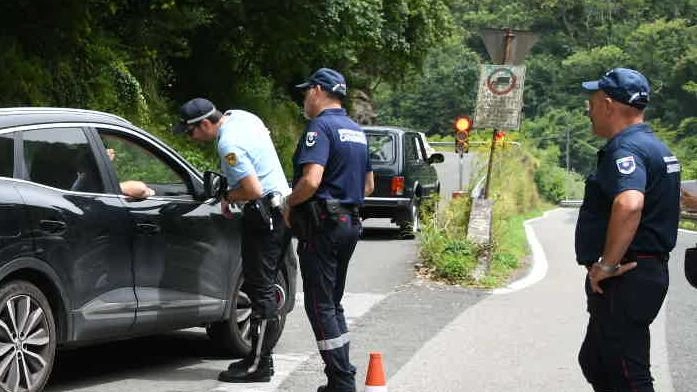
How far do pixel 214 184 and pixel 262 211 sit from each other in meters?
0.54

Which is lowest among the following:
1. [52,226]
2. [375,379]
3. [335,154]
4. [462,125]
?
[375,379]

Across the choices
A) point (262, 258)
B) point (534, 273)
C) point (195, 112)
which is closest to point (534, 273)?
point (534, 273)

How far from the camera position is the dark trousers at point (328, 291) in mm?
6465

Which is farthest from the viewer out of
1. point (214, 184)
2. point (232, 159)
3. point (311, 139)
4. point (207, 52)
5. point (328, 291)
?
point (207, 52)

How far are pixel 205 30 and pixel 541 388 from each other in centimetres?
2113

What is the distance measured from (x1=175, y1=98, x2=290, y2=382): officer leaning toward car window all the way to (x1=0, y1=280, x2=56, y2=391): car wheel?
132 centimetres

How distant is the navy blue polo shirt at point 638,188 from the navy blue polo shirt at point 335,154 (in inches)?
69.3

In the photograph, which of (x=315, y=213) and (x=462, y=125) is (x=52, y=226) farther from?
(x=462, y=125)

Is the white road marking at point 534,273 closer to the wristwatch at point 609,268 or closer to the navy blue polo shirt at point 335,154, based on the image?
the navy blue polo shirt at point 335,154

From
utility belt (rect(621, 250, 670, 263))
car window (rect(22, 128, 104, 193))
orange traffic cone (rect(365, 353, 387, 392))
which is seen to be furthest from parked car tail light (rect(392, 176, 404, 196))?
utility belt (rect(621, 250, 670, 263))

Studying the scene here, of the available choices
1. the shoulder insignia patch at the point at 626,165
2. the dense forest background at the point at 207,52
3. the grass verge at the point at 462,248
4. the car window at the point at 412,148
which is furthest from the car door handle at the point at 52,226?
the car window at the point at 412,148

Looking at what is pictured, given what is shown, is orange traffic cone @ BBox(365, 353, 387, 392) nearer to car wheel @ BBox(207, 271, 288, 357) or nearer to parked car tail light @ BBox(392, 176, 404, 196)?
car wheel @ BBox(207, 271, 288, 357)

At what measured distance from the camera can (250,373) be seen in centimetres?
721

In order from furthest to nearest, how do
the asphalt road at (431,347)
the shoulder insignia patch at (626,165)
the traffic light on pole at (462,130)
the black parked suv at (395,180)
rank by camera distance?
the traffic light on pole at (462,130) → the black parked suv at (395,180) → the asphalt road at (431,347) → the shoulder insignia patch at (626,165)
